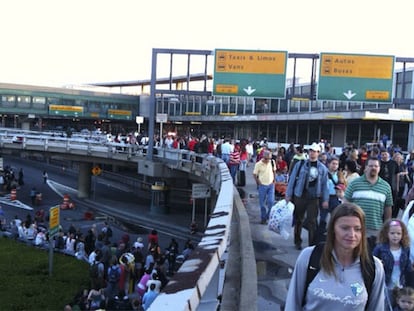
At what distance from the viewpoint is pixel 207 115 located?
199 ft

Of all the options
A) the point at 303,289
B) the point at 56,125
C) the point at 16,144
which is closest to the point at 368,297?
the point at 303,289

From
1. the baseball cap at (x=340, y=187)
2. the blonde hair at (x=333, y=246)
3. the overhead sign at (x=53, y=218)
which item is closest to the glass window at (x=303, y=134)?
the overhead sign at (x=53, y=218)

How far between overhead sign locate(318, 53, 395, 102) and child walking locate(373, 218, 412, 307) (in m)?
17.8

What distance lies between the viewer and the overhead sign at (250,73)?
21703 millimetres

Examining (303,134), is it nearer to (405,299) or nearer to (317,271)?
(405,299)

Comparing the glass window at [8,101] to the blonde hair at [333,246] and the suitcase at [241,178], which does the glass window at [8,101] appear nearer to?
the suitcase at [241,178]

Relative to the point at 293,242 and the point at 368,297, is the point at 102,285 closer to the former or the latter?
the point at 293,242

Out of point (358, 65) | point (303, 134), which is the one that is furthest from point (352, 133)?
point (358, 65)

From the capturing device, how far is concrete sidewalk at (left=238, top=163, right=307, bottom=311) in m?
5.16

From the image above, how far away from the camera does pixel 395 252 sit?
4391mm

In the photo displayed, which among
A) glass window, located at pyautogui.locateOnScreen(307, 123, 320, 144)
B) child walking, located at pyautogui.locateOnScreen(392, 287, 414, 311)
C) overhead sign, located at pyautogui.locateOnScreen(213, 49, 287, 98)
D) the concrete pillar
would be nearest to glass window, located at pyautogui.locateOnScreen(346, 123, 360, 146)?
glass window, located at pyautogui.locateOnScreen(307, 123, 320, 144)

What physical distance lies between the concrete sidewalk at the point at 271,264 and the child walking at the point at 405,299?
1.36 metres

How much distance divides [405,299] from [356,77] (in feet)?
61.1

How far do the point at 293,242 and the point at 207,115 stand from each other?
52.7m
